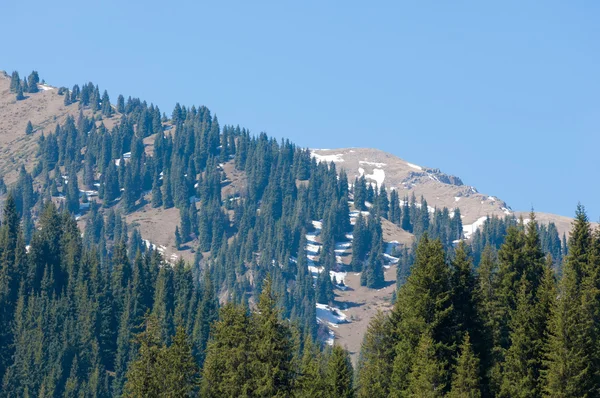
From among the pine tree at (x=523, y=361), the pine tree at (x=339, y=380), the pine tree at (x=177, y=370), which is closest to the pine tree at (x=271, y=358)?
the pine tree at (x=177, y=370)

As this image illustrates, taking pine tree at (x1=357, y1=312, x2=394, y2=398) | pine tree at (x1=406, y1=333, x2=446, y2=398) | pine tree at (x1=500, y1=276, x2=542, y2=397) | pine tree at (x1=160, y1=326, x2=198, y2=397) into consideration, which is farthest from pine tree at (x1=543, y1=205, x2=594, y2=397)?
pine tree at (x1=160, y1=326, x2=198, y2=397)

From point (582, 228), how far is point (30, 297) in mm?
115822

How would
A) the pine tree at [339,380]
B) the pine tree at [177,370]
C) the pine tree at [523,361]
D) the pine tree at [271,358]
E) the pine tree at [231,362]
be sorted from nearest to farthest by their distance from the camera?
the pine tree at [271,358] → the pine tree at [177,370] → the pine tree at [231,362] → the pine tree at [523,361] → the pine tree at [339,380]

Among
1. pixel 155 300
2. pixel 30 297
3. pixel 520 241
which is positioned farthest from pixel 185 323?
pixel 520 241

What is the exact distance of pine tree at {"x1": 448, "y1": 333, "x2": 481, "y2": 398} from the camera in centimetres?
6881

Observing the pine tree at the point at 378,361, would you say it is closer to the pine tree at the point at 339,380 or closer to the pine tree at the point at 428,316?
the pine tree at the point at 339,380

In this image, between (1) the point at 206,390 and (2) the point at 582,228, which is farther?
(2) the point at 582,228

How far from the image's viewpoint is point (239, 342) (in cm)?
7131

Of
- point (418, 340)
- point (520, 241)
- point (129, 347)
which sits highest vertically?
point (520, 241)

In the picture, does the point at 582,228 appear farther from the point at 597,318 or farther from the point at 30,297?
the point at 30,297

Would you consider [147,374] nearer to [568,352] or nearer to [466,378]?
[466,378]

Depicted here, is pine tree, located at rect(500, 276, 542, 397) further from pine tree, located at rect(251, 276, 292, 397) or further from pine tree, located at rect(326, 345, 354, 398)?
pine tree, located at rect(251, 276, 292, 397)

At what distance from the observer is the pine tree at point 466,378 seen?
2709 inches

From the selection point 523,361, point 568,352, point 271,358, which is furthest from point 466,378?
point 271,358
